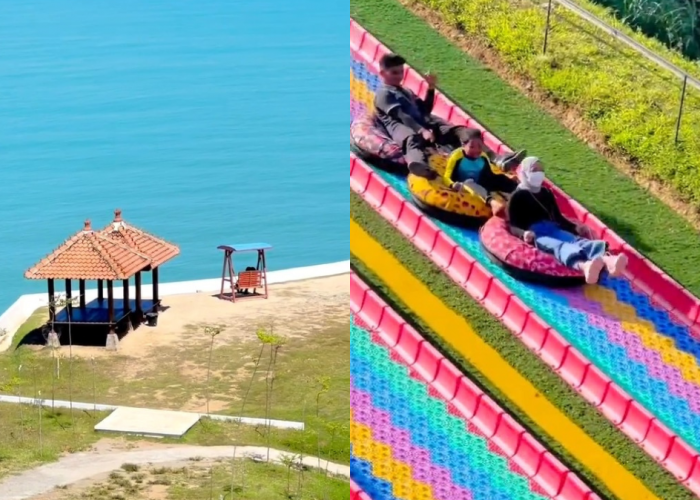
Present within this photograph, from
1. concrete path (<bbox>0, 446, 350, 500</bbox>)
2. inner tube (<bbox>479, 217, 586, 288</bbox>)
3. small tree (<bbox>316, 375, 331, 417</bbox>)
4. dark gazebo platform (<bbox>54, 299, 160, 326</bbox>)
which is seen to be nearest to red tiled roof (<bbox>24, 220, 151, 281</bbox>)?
dark gazebo platform (<bbox>54, 299, 160, 326</bbox>)

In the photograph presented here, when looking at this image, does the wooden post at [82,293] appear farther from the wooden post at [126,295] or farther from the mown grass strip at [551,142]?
the mown grass strip at [551,142]

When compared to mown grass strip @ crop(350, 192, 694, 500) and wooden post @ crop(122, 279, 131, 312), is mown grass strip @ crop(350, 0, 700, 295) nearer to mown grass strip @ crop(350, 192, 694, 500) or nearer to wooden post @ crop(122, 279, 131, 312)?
mown grass strip @ crop(350, 192, 694, 500)

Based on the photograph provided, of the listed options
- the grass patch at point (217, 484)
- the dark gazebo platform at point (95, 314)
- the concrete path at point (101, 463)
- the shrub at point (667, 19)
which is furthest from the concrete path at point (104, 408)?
the shrub at point (667, 19)

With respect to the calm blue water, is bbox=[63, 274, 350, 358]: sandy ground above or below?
above

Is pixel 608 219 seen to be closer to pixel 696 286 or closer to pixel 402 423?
pixel 696 286

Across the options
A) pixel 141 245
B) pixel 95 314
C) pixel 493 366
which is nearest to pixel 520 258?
pixel 493 366
